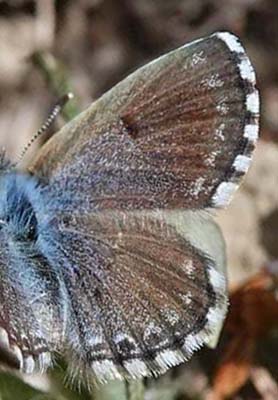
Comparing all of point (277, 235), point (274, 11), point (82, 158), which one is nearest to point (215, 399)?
point (277, 235)

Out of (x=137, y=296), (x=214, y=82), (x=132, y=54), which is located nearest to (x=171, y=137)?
(x=214, y=82)

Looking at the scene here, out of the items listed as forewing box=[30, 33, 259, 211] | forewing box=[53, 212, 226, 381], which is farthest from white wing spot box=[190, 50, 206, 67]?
forewing box=[53, 212, 226, 381]

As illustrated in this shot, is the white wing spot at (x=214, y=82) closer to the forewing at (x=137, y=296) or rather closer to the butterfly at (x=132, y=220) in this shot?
the butterfly at (x=132, y=220)

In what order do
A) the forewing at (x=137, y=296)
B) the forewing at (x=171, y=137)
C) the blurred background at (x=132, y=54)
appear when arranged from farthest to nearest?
the blurred background at (x=132, y=54), the forewing at (x=171, y=137), the forewing at (x=137, y=296)

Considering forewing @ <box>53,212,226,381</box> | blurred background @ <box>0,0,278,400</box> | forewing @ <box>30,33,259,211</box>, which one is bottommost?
blurred background @ <box>0,0,278,400</box>

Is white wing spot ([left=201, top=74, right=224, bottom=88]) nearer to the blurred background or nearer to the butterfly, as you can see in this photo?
the butterfly

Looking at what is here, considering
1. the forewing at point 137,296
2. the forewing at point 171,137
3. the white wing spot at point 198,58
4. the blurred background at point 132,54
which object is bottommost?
the blurred background at point 132,54

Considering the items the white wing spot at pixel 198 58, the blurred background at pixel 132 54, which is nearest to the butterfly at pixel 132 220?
the white wing spot at pixel 198 58
